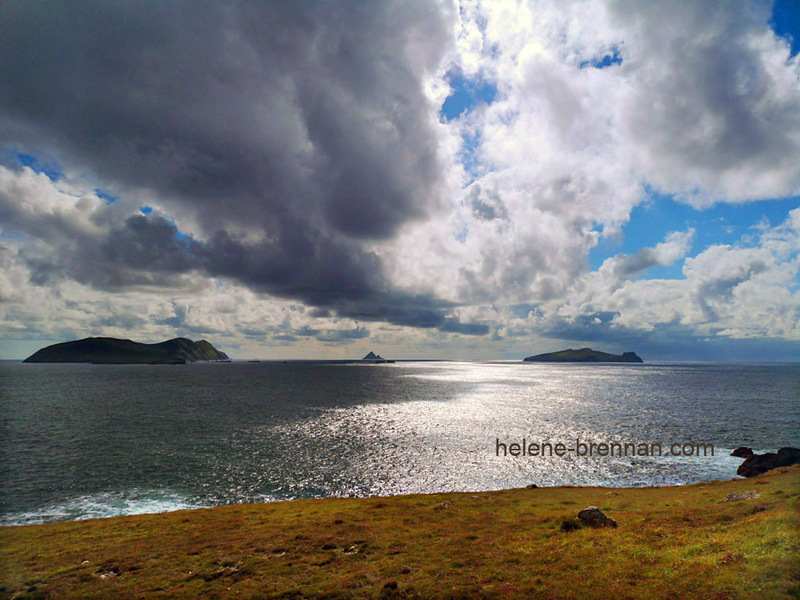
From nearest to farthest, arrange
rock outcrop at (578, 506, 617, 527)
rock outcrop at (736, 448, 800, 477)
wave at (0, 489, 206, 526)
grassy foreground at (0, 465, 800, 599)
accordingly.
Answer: grassy foreground at (0, 465, 800, 599) < rock outcrop at (578, 506, 617, 527) < wave at (0, 489, 206, 526) < rock outcrop at (736, 448, 800, 477)

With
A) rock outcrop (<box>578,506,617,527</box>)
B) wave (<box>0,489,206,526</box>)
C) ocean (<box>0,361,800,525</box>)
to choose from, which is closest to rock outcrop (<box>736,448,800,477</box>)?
ocean (<box>0,361,800,525</box>)

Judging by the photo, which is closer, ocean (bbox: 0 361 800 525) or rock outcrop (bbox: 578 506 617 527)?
rock outcrop (bbox: 578 506 617 527)

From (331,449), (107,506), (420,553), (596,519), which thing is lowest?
(331,449)

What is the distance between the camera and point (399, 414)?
114562 millimetres

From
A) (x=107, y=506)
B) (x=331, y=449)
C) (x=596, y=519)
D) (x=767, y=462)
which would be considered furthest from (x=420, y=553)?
(x=767, y=462)

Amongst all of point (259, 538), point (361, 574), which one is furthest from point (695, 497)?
point (259, 538)

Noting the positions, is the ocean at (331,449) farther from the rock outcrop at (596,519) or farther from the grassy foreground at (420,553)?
the rock outcrop at (596,519)

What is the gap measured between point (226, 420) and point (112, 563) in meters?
80.0

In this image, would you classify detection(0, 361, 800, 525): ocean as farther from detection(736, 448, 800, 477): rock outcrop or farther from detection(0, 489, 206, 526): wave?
detection(736, 448, 800, 477): rock outcrop

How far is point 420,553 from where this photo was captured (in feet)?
89.6

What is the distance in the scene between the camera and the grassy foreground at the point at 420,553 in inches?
806

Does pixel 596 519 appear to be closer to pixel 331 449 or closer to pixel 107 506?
pixel 331 449

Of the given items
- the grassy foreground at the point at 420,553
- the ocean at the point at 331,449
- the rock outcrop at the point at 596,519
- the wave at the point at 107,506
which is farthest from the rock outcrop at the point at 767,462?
the wave at the point at 107,506

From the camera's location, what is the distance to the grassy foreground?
20469mm
